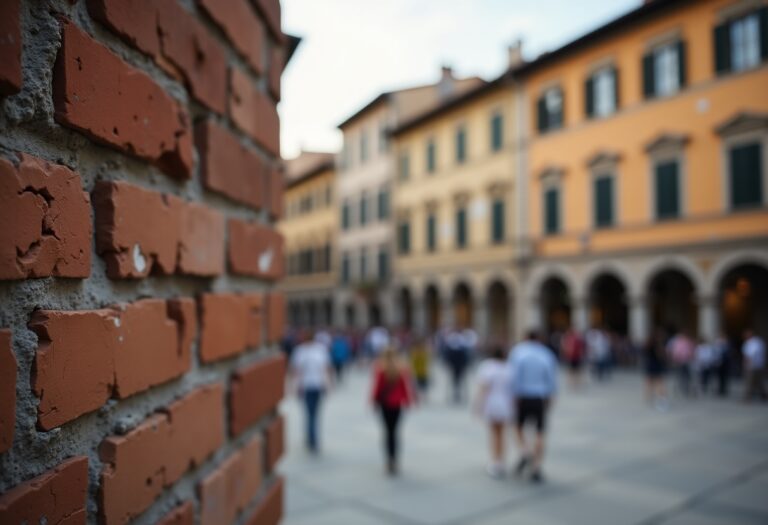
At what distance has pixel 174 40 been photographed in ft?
3.61

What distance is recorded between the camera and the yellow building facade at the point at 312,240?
40.8 metres

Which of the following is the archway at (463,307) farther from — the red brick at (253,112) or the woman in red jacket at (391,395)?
the red brick at (253,112)

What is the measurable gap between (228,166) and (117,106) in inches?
18.8

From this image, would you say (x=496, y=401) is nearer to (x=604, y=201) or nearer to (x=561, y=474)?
(x=561, y=474)

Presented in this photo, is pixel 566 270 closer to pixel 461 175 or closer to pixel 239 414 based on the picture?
pixel 461 175

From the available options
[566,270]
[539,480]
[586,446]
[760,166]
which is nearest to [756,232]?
[760,166]

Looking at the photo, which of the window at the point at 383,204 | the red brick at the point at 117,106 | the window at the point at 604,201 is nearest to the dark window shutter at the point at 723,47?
the window at the point at 604,201

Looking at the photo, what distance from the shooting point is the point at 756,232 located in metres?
17.9

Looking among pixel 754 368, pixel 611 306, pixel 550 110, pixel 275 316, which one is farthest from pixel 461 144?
pixel 275 316

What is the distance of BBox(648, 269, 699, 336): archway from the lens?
22.2 meters

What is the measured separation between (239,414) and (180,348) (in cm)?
37

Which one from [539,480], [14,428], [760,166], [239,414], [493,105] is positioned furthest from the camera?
[493,105]

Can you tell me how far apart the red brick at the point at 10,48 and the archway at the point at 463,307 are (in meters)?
28.8

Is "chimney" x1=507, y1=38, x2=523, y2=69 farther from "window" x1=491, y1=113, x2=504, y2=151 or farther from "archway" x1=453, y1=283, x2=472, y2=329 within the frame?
"archway" x1=453, y1=283, x2=472, y2=329
